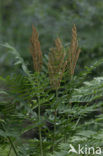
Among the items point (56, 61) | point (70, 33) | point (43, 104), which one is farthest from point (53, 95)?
point (70, 33)

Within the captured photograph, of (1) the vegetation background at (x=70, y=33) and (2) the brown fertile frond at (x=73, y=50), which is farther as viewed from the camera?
(1) the vegetation background at (x=70, y=33)

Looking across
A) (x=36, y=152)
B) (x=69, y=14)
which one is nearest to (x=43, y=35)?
(x=69, y=14)

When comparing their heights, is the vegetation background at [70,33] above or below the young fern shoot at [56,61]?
below

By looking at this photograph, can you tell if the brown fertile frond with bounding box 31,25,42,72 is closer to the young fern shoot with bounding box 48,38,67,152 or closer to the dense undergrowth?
the dense undergrowth

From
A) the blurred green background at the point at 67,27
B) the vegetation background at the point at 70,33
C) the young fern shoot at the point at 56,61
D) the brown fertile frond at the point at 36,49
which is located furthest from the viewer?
the blurred green background at the point at 67,27

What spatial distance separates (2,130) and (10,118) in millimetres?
97

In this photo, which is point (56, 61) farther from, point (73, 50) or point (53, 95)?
point (53, 95)

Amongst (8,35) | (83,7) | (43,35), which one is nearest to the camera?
(83,7)

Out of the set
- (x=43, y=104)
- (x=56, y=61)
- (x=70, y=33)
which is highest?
(x=56, y=61)

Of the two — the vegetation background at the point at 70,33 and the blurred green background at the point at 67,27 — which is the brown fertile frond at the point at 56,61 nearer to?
the vegetation background at the point at 70,33

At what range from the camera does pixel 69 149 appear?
138cm

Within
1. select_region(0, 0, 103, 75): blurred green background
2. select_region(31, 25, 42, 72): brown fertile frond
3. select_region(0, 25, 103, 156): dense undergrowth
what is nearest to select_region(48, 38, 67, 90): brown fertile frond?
select_region(0, 25, 103, 156): dense undergrowth

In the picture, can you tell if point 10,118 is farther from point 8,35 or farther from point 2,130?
point 8,35

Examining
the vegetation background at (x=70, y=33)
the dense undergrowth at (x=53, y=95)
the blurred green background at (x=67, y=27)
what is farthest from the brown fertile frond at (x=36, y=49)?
the blurred green background at (x=67, y=27)
